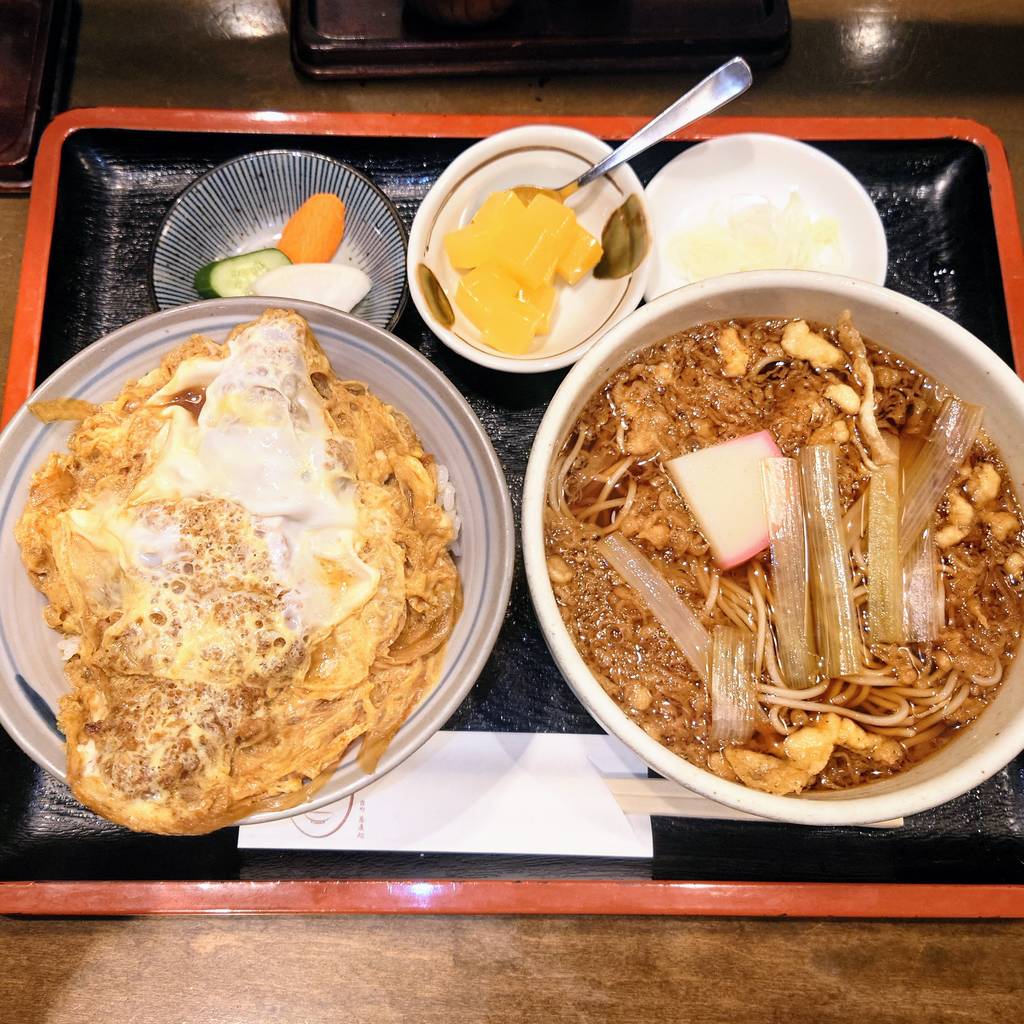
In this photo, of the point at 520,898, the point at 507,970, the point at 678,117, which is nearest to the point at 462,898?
the point at 520,898

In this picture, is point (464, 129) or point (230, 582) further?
point (464, 129)

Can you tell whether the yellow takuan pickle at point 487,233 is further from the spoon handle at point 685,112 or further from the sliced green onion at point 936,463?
the sliced green onion at point 936,463

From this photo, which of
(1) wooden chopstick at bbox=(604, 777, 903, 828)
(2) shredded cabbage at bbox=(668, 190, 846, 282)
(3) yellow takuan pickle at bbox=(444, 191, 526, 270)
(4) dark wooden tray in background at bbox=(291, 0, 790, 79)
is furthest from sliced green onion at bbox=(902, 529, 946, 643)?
(4) dark wooden tray in background at bbox=(291, 0, 790, 79)

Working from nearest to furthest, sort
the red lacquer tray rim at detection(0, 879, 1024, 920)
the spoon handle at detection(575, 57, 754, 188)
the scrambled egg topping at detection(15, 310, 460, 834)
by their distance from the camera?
the scrambled egg topping at detection(15, 310, 460, 834) → the red lacquer tray rim at detection(0, 879, 1024, 920) → the spoon handle at detection(575, 57, 754, 188)

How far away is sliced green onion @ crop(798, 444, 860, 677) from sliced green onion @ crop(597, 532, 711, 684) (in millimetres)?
231

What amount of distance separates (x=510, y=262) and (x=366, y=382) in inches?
20.0

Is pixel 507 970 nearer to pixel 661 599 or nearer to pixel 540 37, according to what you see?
pixel 661 599

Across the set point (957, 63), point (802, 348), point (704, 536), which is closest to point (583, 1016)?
point (704, 536)

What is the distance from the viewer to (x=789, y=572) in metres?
1.51

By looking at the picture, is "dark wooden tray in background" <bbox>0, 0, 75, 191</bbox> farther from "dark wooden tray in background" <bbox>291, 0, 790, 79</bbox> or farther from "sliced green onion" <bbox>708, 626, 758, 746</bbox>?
"sliced green onion" <bbox>708, 626, 758, 746</bbox>

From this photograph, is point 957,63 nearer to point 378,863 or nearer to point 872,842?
point 872,842

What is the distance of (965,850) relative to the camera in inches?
73.9

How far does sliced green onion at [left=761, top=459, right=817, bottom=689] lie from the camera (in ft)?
4.89

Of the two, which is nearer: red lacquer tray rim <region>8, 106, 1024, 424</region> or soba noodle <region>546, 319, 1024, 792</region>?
soba noodle <region>546, 319, 1024, 792</region>
